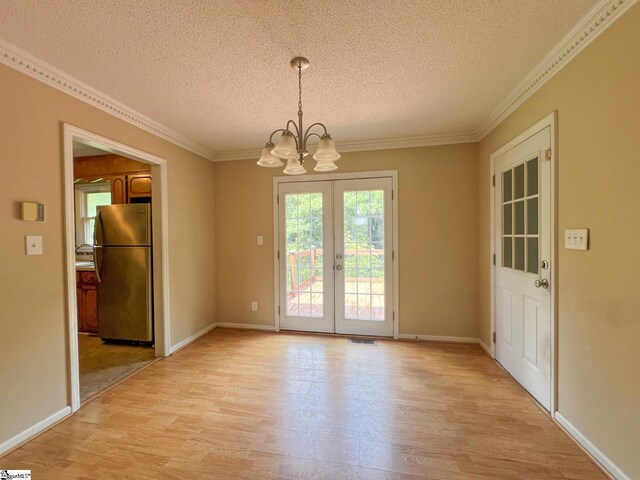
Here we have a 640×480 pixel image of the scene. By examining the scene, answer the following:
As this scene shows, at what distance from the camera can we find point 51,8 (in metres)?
1.41

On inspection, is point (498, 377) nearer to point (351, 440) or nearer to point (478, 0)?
point (351, 440)

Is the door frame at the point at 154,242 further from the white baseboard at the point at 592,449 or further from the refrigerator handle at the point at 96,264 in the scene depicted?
the white baseboard at the point at 592,449

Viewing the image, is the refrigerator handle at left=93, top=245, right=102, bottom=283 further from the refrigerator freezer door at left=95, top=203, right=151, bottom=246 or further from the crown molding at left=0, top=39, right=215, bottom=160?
the crown molding at left=0, top=39, right=215, bottom=160

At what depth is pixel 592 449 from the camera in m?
1.62

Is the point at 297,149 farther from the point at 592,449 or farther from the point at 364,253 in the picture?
the point at 592,449

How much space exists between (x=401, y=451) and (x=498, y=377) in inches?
56.2

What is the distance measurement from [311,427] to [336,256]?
203 centimetres

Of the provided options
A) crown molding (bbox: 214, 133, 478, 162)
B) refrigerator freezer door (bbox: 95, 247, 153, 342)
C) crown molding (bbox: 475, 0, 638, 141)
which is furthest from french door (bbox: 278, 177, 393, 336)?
refrigerator freezer door (bbox: 95, 247, 153, 342)

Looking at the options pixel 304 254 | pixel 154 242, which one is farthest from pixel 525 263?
pixel 154 242

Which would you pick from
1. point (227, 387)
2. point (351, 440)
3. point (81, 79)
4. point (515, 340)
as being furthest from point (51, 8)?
point (515, 340)

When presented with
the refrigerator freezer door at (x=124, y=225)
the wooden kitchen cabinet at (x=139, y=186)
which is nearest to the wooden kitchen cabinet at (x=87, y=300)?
the refrigerator freezer door at (x=124, y=225)

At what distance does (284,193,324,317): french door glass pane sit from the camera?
3.68 m

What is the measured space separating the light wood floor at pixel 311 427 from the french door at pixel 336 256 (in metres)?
0.83

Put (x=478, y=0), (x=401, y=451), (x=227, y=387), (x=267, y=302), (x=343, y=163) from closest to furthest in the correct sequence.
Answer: (x=478, y=0) < (x=401, y=451) < (x=227, y=387) < (x=343, y=163) < (x=267, y=302)
